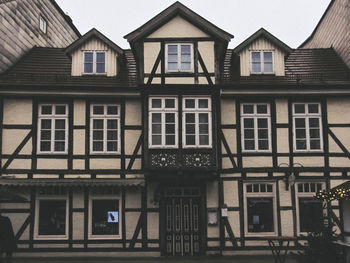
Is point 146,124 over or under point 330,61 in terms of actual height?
under

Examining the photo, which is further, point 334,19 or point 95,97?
point 334,19

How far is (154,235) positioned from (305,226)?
18.7ft

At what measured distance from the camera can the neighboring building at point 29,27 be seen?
2056cm

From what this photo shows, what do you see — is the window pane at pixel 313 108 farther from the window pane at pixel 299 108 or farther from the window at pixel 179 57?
the window at pixel 179 57

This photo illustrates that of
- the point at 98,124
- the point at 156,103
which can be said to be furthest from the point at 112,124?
the point at 156,103

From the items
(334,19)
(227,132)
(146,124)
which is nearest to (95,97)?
(146,124)

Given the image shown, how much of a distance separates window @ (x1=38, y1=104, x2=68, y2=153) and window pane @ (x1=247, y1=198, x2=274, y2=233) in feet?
24.4

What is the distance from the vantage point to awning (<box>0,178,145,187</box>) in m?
17.4

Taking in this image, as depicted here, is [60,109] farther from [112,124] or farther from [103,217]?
[103,217]

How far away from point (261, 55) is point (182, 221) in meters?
7.45

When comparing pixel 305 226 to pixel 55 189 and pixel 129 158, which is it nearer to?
pixel 129 158

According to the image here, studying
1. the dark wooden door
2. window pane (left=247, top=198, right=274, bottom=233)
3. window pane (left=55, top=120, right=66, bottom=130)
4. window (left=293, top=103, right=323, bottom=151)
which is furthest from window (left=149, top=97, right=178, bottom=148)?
window (left=293, top=103, right=323, bottom=151)

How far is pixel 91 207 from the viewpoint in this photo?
18.1 m

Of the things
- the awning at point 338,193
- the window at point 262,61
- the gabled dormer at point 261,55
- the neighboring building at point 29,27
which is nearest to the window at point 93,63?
the neighboring building at point 29,27
